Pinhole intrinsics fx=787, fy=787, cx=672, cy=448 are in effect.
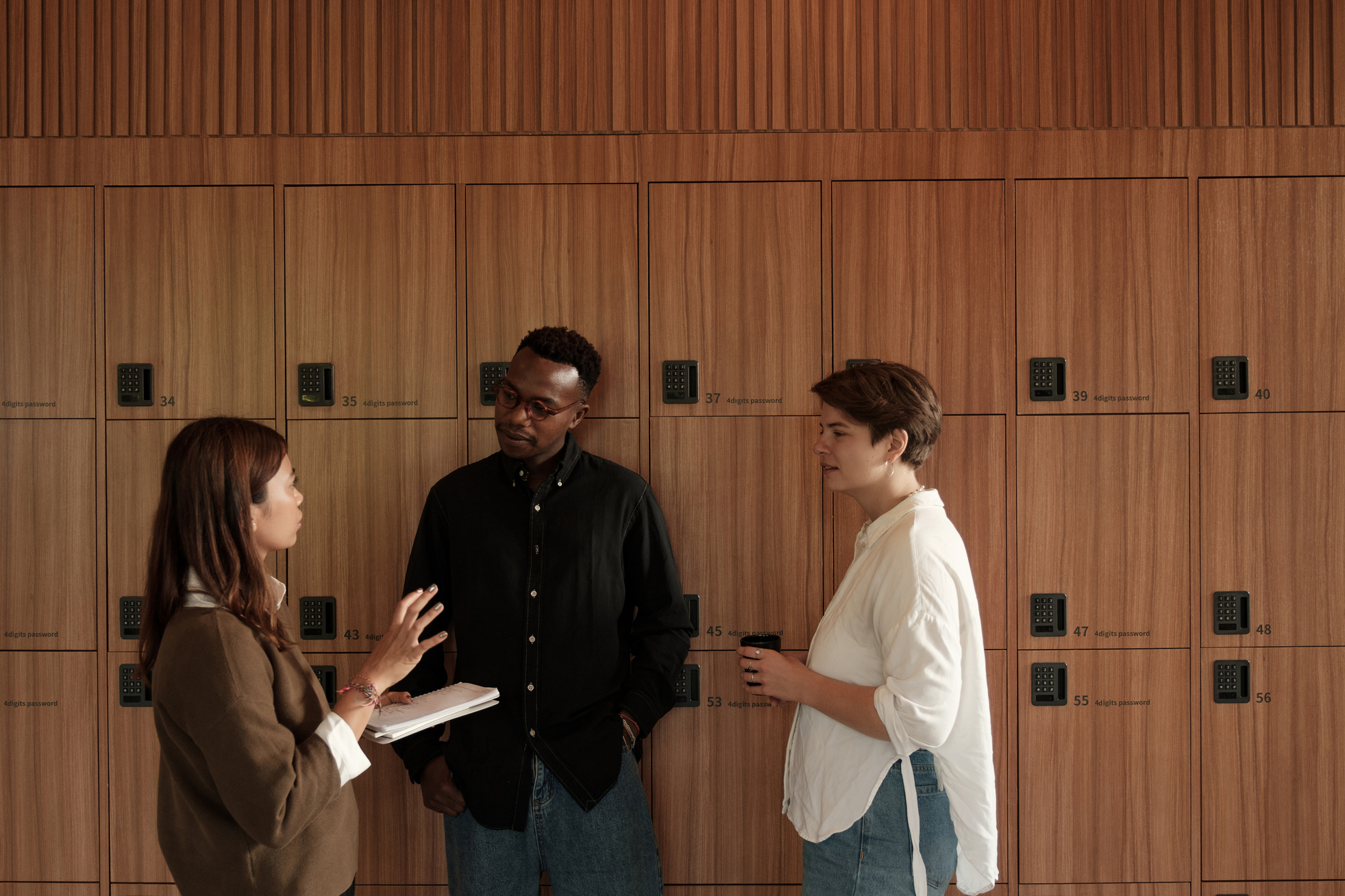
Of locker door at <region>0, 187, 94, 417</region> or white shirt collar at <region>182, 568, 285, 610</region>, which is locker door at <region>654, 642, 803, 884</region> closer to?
white shirt collar at <region>182, 568, 285, 610</region>

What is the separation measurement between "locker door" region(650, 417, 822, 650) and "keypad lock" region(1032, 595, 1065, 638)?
0.74m

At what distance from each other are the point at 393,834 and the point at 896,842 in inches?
70.9

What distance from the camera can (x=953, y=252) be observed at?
2746 millimetres

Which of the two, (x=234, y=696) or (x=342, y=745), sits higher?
(x=234, y=696)

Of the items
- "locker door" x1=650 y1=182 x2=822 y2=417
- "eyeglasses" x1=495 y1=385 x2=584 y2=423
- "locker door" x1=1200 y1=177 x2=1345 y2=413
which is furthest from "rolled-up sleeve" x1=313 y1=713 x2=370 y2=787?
"locker door" x1=1200 y1=177 x2=1345 y2=413

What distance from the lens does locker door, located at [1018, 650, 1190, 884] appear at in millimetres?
2727

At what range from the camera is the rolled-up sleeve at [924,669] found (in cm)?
171

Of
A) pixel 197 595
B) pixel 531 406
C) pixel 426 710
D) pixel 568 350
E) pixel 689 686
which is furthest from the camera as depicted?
pixel 689 686

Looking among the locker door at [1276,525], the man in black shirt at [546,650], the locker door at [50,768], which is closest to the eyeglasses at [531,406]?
the man in black shirt at [546,650]

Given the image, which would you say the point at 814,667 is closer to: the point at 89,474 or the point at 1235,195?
the point at 1235,195

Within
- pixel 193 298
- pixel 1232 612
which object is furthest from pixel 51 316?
pixel 1232 612

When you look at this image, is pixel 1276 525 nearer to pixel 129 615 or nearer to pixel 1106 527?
pixel 1106 527

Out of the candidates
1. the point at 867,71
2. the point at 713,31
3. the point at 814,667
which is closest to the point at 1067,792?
the point at 814,667

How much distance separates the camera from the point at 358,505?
8.98ft
